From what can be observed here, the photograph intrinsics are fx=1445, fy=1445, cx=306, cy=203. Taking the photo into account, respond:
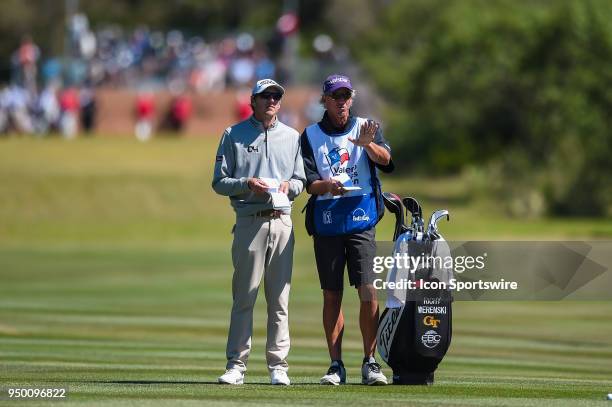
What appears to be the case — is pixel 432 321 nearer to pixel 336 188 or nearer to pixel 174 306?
pixel 336 188

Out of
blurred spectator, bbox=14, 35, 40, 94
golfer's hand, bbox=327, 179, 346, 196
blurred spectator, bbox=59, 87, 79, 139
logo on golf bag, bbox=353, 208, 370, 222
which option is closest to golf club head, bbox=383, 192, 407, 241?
logo on golf bag, bbox=353, 208, 370, 222

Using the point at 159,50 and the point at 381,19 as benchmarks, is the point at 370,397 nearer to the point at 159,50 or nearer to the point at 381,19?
the point at 159,50

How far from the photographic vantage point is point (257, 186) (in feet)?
35.4

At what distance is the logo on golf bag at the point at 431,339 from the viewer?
1096cm

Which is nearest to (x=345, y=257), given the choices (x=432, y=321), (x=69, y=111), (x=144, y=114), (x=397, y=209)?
(x=397, y=209)

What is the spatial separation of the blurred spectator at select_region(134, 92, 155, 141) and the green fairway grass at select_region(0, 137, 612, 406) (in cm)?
250

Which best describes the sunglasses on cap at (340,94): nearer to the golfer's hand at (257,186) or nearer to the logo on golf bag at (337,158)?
the logo on golf bag at (337,158)

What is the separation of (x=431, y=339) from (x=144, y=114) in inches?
1776

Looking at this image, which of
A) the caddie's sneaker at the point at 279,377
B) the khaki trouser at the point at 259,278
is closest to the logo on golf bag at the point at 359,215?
the khaki trouser at the point at 259,278

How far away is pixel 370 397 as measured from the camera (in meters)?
10.1

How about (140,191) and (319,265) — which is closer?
(319,265)

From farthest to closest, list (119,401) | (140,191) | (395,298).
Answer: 1. (140,191)
2. (395,298)
3. (119,401)

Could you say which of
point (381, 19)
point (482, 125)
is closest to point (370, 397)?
point (482, 125)

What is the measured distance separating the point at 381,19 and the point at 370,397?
76.9m
